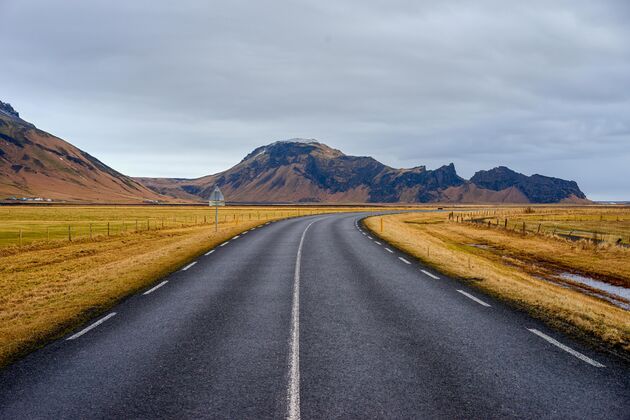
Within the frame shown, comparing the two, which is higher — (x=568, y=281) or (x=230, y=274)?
(x=230, y=274)

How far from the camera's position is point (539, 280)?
17875mm

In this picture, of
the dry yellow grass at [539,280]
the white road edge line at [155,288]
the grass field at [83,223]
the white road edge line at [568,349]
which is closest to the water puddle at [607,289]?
the dry yellow grass at [539,280]

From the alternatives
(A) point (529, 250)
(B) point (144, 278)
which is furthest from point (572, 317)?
(A) point (529, 250)

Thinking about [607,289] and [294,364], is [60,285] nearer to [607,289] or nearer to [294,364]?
[294,364]

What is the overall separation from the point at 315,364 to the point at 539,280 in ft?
51.1

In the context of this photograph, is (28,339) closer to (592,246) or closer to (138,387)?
(138,387)

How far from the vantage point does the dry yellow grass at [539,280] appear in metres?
8.02

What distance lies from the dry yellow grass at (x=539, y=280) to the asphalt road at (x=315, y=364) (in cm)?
82

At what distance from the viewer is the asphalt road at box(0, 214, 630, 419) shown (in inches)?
180

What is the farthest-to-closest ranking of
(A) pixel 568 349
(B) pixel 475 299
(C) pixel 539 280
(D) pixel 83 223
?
(D) pixel 83 223, (C) pixel 539 280, (B) pixel 475 299, (A) pixel 568 349

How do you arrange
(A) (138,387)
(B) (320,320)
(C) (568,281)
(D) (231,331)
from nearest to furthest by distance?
(A) (138,387), (D) (231,331), (B) (320,320), (C) (568,281)

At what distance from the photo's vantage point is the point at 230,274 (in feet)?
42.7

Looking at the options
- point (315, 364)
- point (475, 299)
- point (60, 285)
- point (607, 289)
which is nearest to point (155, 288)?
point (60, 285)

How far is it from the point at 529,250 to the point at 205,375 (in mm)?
28130
